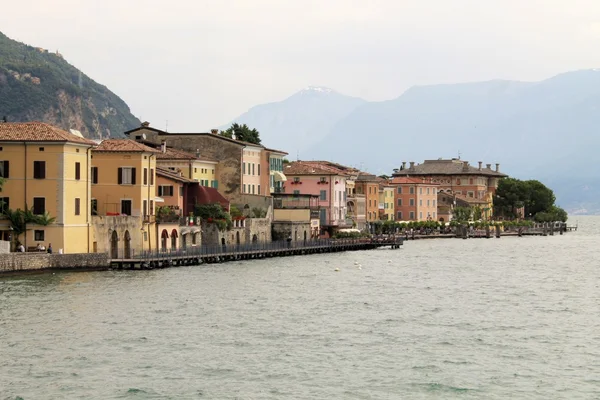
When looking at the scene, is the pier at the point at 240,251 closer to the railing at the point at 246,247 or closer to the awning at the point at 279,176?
the railing at the point at 246,247

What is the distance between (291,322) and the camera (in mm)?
47125

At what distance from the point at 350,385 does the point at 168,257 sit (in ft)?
129

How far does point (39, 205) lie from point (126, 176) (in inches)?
376

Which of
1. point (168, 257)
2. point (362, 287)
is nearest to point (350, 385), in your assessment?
point (362, 287)

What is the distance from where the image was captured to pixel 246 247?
84688mm

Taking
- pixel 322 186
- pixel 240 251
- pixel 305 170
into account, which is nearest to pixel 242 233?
pixel 240 251

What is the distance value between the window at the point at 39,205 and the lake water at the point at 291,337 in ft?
15.6

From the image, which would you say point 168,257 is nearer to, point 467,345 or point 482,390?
point 467,345

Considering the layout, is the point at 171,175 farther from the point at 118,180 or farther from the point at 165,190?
the point at 118,180

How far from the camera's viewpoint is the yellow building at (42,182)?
214ft

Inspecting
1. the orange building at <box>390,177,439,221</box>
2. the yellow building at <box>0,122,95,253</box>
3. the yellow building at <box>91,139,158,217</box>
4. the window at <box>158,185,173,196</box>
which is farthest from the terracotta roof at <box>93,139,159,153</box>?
the orange building at <box>390,177,439,221</box>

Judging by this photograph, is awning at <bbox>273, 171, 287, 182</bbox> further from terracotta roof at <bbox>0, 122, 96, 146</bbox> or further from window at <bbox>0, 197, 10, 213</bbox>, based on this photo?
window at <bbox>0, 197, 10, 213</bbox>

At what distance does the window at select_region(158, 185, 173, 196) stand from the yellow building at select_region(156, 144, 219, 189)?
6.72 metres

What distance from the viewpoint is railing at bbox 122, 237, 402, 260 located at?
234 feet
